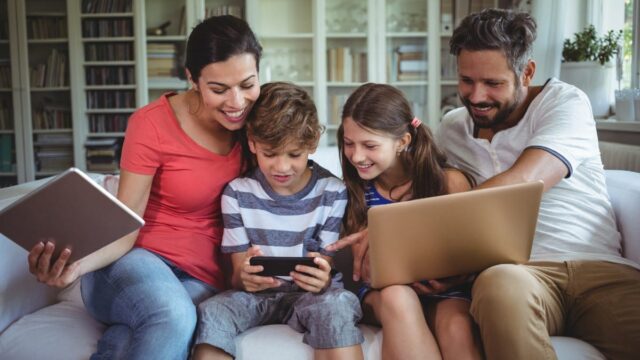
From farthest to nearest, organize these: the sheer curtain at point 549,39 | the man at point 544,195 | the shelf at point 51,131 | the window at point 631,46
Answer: the shelf at point 51,131, the sheer curtain at point 549,39, the window at point 631,46, the man at point 544,195

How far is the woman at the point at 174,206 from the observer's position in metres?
1.20

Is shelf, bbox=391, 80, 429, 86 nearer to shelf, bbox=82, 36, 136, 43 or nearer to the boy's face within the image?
shelf, bbox=82, 36, 136, 43

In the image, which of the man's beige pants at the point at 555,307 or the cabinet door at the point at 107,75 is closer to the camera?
the man's beige pants at the point at 555,307

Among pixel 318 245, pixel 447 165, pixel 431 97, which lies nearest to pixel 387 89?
pixel 447 165

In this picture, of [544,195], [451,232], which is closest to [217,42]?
[451,232]

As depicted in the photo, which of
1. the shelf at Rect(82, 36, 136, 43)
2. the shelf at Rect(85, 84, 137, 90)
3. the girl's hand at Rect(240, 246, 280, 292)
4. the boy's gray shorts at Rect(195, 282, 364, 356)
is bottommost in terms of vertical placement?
the boy's gray shorts at Rect(195, 282, 364, 356)

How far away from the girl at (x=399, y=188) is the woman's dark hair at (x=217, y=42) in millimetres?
316

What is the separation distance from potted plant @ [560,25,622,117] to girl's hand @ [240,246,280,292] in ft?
6.63

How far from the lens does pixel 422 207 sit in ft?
3.62

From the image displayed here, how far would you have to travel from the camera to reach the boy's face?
1422 millimetres

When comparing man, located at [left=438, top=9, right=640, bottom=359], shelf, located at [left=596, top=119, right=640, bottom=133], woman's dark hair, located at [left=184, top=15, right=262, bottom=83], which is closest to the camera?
man, located at [left=438, top=9, right=640, bottom=359]

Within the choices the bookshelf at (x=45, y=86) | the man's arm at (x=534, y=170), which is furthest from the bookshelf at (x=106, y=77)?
the man's arm at (x=534, y=170)

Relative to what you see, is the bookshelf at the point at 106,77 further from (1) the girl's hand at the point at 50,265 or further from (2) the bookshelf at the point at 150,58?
(1) the girl's hand at the point at 50,265

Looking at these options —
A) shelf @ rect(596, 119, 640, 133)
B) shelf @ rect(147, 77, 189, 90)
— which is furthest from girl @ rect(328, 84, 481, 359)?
shelf @ rect(147, 77, 189, 90)
